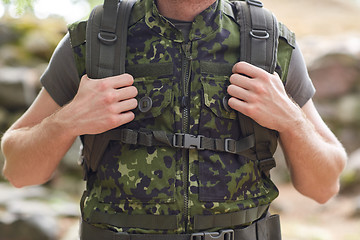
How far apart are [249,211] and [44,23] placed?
984 centimetres

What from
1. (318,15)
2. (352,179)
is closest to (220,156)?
(352,179)

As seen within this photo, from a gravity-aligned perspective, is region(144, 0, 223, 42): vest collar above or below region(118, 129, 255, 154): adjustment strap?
above

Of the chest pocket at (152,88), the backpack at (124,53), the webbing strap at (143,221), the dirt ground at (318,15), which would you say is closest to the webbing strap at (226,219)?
the webbing strap at (143,221)

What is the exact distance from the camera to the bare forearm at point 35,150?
2195 millimetres

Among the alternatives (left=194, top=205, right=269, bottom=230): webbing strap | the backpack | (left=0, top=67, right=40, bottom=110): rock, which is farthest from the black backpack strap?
(left=0, top=67, right=40, bottom=110): rock

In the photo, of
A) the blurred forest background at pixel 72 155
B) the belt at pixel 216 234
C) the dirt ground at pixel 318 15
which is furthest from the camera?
the dirt ground at pixel 318 15

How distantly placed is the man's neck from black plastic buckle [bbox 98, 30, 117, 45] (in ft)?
0.95

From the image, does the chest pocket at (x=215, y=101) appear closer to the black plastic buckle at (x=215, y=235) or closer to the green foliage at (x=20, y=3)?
the black plastic buckle at (x=215, y=235)

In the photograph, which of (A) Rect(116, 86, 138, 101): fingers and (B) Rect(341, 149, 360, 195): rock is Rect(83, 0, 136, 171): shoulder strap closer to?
(A) Rect(116, 86, 138, 101): fingers

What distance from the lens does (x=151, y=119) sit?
2.17m

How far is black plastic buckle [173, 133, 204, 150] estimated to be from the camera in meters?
2.09

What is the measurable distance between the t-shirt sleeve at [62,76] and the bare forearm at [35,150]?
0.51 ft

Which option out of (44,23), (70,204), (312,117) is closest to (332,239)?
(70,204)

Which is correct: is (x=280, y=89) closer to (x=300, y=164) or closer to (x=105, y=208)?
(x=300, y=164)
